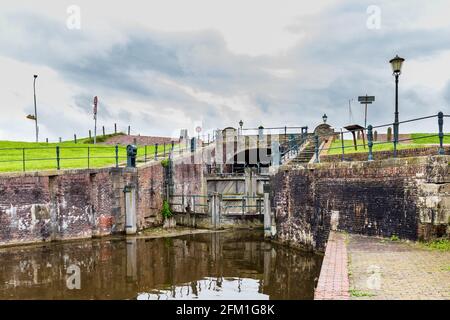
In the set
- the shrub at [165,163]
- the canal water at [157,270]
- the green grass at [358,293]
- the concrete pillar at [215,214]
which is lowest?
the canal water at [157,270]

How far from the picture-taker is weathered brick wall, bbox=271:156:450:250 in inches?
396

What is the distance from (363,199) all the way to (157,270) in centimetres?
650

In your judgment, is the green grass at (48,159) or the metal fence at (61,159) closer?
the metal fence at (61,159)

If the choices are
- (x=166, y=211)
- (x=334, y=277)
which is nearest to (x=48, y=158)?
(x=166, y=211)

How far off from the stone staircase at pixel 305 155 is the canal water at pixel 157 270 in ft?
15.9

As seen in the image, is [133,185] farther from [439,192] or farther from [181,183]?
[439,192]

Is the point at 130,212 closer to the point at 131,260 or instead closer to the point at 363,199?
the point at 131,260

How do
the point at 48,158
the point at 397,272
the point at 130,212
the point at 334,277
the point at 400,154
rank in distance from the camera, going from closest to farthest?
the point at 334,277 → the point at 397,272 → the point at 400,154 → the point at 130,212 → the point at 48,158

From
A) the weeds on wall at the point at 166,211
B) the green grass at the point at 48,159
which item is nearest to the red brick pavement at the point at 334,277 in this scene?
the green grass at the point at 48,159

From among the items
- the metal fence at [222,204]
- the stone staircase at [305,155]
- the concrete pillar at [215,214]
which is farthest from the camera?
the metal fence at [222,204]

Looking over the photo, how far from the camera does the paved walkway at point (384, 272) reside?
6168 mm

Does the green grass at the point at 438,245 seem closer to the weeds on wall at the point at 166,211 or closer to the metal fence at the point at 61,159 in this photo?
the metal fence at the point at 61,159

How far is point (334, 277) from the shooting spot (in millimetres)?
7117
